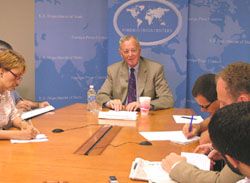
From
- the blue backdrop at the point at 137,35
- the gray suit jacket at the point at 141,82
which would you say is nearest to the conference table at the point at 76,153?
the gray suit jacket at the point at 141,82

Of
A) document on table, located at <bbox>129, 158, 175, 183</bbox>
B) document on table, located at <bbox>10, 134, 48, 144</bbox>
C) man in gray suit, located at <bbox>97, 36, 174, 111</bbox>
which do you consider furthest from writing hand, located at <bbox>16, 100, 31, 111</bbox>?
document on table, located at <bbox>129, 158, 175, 183</bbox>

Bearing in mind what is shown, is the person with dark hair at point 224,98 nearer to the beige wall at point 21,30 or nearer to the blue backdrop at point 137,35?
the blue backdrop at point 137,35

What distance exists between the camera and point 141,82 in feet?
13.1

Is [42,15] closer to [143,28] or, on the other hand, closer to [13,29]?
[13,29]

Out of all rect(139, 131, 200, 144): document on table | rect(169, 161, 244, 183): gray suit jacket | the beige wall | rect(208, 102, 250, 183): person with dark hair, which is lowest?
rect(139, 131, 200, 144): document on table

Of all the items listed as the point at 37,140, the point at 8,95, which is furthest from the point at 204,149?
the point at 8,95

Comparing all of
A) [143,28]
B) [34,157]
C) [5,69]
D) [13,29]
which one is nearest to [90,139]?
[34,157]

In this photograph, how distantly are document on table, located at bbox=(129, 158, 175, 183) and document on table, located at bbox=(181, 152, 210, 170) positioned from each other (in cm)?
19

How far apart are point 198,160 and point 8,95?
1578 millimetres

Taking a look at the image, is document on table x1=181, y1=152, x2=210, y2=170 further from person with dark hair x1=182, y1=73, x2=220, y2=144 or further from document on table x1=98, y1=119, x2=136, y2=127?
document on table x1=98, y1=119, x2=136, y2=127

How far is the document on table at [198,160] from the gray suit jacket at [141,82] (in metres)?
1.81

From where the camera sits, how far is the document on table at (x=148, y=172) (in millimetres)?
1677

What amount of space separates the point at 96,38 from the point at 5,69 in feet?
7.80

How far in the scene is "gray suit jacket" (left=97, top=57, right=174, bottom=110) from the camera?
3945 mm
